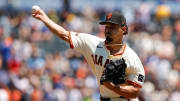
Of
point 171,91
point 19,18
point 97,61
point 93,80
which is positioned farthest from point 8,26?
point 97,61

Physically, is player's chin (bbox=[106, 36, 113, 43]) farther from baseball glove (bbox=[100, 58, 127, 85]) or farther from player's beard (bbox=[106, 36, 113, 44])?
baseball glove (bbox=[100, 58, 127, 85])

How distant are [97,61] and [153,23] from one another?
42.8 ft

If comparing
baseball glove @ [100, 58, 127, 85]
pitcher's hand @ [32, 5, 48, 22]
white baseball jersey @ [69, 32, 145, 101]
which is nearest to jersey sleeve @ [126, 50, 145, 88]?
white baseball jersey @ [69, 32, 145, 101]

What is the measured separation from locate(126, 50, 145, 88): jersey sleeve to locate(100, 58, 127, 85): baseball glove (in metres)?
0.19

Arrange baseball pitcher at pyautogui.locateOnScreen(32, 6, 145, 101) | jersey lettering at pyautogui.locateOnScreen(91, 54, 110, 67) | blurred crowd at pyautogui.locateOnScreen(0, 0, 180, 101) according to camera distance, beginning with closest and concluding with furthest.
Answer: baseball pitcher at pyautogui.locateOnScreen(32, 6, 145, 101) → jersey lettering at pyautogui.locateOnScreen(91, 54, 110, 67) → blurred crowd at pyautogui.locateOnScreen(0, 0, 180, 101)

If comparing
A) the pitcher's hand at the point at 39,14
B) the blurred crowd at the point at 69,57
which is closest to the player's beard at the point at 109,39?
the pitcher's hand at the point at 39,14

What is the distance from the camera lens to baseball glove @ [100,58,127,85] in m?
6.19

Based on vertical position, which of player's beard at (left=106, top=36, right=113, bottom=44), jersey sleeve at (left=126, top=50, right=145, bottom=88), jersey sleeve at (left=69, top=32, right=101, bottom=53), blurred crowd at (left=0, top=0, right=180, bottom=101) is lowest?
blurred crowd at (left=0, top=0, right=180, bottom=101)

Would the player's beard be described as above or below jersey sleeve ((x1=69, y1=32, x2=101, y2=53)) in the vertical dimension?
above

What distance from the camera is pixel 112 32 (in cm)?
647

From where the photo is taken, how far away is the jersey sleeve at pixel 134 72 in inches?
257

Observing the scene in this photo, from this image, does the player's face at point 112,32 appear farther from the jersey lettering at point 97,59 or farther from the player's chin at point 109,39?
the jersey lettering at point 97,59

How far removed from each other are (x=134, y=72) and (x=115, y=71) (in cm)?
45

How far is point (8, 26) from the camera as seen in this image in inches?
733
